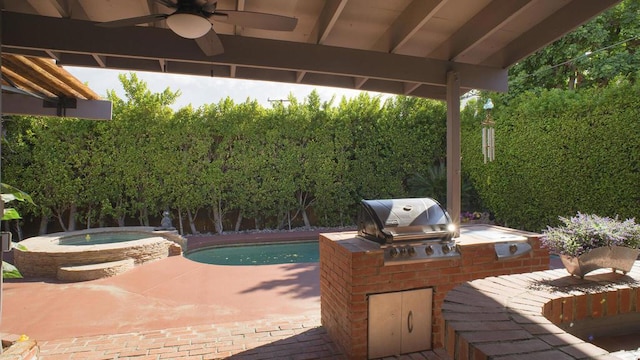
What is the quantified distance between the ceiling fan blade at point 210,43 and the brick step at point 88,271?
4.04m

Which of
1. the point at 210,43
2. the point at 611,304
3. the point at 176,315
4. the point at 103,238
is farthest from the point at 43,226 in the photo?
the point at 611,304

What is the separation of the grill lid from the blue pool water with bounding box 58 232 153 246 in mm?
6272

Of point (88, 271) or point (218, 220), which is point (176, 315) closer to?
point (88, 271)

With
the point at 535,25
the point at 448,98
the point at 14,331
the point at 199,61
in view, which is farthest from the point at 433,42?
the point at 14,331

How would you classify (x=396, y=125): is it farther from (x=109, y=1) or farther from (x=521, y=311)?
(x=521, y=311)

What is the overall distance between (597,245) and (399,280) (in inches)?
56.6

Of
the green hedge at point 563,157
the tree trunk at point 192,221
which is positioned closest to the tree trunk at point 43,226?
the tree trunk at point 192,221

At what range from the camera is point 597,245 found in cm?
215

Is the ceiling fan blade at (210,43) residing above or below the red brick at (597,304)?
above

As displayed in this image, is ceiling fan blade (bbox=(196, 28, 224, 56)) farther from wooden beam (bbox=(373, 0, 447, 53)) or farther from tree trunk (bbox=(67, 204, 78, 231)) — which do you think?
tree trunk (bbox=(67, 204, 78, 231))

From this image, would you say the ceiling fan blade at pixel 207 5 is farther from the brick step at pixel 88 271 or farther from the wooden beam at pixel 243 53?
the brick step at pixel 88 271

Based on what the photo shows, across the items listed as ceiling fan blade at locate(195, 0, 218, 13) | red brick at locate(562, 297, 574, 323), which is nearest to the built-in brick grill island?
red brick at locate(562, 297, 574, 323)

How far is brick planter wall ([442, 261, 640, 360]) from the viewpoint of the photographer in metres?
1.28

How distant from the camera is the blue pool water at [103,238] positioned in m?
7.83
